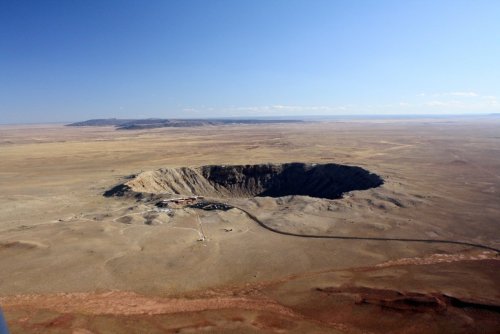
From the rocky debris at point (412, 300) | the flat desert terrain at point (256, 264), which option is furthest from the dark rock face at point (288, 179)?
the rocky debris at point (412, 300)

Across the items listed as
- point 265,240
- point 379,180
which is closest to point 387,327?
point 265,240

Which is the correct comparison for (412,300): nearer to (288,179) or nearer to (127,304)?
(127,304)

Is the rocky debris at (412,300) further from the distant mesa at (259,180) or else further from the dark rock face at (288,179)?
the dark rock face at (288,179)

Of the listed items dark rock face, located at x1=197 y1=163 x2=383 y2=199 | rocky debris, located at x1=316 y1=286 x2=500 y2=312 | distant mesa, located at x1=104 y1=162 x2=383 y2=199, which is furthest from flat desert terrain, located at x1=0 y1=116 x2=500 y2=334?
dark rock face, located at x1=197 y1=163 x2=383 y2=199

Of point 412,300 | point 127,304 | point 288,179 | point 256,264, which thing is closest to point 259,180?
point 288,179

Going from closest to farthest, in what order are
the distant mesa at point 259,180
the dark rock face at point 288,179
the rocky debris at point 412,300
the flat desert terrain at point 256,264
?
the flat desert terrain at point 256,264
the rocky debris at point 412,300
the distant mesa at point 259,180
the dark rock face at point 288,179

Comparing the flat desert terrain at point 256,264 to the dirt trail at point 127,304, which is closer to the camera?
the flat desert terrain at point 256,264

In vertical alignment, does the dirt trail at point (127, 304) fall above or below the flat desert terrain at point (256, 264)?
below

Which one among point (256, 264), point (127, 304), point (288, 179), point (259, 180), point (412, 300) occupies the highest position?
point (288, 179)

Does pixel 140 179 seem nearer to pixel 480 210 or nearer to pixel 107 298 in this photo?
pixel 107 298
